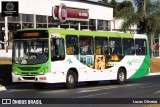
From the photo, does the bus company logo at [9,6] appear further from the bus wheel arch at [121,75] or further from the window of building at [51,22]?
the bus wheel arch at [121,75]

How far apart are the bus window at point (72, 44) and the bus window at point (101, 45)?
1936mm

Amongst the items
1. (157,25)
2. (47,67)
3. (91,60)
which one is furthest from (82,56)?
(157,25)

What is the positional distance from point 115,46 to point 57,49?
5531 mm

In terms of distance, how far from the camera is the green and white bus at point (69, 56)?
23.9 metres

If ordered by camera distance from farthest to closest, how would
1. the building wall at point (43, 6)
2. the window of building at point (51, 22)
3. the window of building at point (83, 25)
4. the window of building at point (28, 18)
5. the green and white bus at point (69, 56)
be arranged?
1. the window of building at point (83, 25)
2. the window of building at point (51, 22)
3. the window of building at point (28, 18)
4. the building wall at point (43, 6)
5. the green and white bus at point (69, 56)

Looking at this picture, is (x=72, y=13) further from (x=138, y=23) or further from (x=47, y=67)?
(x=47, y=67)

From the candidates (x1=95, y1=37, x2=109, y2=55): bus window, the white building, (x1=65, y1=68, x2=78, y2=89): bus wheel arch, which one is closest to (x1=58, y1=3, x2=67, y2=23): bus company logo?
the white building

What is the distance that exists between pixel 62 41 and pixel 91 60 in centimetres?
292

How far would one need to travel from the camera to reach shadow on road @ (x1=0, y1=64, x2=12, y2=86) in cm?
2801

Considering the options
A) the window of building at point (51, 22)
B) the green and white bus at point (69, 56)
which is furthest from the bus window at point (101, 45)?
the window of building at point (51, 22)

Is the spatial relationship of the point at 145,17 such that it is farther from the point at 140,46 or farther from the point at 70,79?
the point at 70,79

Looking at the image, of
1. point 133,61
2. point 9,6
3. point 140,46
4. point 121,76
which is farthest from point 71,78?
point 9,6

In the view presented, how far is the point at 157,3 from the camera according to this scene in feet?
181

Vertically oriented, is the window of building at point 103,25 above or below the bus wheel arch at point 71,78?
above
